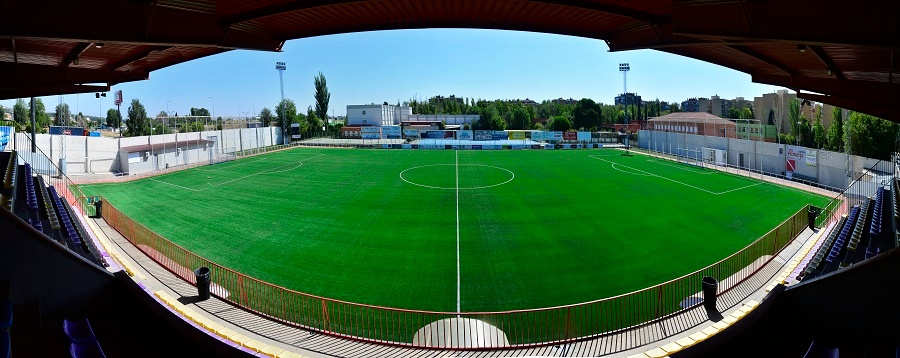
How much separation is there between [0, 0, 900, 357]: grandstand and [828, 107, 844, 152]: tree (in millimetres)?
33500

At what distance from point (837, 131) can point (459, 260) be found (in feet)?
162

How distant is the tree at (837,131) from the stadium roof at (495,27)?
4190 cm

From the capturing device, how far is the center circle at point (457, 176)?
105ft

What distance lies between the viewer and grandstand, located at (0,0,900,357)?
20.0ft

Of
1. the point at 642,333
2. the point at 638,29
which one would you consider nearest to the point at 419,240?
the point at 642,333

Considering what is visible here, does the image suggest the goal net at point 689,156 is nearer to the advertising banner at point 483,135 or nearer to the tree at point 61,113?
the advertising banner at point 483,135

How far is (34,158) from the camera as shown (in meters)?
27.4

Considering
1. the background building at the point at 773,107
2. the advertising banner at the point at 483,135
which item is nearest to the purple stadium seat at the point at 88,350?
the advertising banner at the point at 483,135

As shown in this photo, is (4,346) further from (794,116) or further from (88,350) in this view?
(794,116)

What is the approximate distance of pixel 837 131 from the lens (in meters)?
44.5

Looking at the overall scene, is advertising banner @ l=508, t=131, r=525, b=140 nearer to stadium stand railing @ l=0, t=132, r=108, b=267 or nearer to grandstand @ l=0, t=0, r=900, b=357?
grandstand @ l=0, t=0, r=900, b=357

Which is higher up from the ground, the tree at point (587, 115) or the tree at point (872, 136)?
the tree at point (587, 115)

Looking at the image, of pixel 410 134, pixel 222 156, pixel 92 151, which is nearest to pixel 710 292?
pixel 92 151

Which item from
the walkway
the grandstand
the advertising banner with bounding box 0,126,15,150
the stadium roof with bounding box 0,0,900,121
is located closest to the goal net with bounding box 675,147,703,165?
the grandstand
